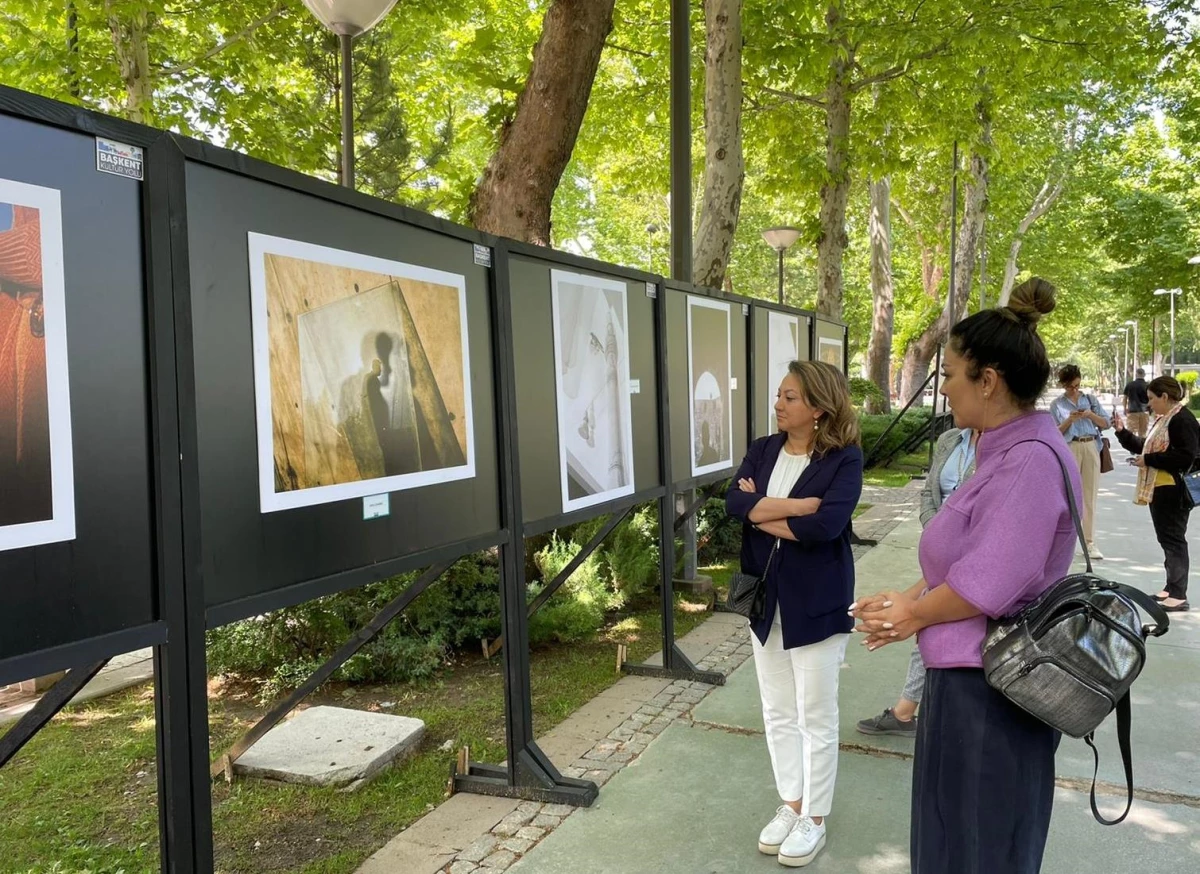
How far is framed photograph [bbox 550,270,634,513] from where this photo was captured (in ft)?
15.1

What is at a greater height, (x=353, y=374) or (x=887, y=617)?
(x=353, y=374)

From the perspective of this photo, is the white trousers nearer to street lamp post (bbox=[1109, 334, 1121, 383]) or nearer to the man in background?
the man in background

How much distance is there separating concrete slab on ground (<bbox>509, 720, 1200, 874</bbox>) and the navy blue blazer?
844 mm

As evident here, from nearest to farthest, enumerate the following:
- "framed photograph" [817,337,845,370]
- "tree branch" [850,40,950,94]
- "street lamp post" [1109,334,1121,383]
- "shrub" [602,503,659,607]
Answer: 1. "shrub" [602,503,659,607]
2. "framed photograph" [817,337,845,370]
3. "tree branch" [850,40,950,94]
4. "street lamp post" [1109,334,1121,383]

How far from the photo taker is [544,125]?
717 cm

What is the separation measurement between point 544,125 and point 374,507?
4847 millimetres

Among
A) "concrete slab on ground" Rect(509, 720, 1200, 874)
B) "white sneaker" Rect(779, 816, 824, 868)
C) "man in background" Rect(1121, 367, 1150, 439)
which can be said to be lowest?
"concrete slab on ground" Rect(509, 720, 1200, 874)

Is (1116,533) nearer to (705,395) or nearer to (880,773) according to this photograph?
(705,395)

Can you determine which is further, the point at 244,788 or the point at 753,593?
the point at 244,788

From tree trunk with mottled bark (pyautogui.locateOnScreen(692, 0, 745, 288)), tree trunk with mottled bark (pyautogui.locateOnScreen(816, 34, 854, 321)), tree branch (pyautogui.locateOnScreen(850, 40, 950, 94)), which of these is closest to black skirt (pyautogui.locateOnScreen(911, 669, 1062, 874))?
tree trunk with mottled bark (pyautogui.locateOnScreen(692, 0, 745, 288))

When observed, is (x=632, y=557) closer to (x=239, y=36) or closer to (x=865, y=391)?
(x=239, y=36)

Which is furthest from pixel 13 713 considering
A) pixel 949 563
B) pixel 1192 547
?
pixel 1192 547

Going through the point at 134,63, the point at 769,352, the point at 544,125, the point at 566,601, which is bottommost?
the point at 566,601

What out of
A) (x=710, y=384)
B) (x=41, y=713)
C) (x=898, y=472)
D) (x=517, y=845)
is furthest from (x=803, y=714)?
(x=898, y=472)
